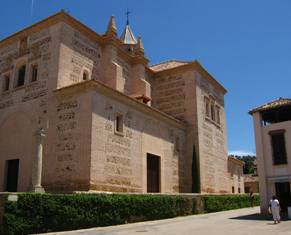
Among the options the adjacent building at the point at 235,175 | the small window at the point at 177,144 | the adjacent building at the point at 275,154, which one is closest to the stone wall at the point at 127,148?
the small window at the point at 177,144

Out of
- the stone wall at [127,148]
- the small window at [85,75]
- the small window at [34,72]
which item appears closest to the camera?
the stone wall at [127,148]

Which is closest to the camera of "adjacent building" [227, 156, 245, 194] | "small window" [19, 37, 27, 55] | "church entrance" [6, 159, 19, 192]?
"church entrance" [6, 159, 19, 192]

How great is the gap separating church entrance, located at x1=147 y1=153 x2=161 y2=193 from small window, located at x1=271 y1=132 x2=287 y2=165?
7386 millimetres

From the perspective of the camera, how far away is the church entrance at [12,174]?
19547 millimetres

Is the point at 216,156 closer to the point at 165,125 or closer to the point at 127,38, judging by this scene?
the point at 165,125

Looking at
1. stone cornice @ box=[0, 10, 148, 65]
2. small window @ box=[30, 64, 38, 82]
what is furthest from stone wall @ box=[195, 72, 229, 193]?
small window @ box=[30, 64, 38, 82]

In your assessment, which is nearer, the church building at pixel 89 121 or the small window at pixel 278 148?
the church building at pixel 89 121

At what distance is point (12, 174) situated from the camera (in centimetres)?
1991

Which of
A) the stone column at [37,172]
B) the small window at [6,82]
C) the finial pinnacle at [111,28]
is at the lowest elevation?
the stone column at [37,172]

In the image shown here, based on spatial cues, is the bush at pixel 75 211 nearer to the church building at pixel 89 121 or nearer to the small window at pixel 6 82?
the church building at pixel 89 121

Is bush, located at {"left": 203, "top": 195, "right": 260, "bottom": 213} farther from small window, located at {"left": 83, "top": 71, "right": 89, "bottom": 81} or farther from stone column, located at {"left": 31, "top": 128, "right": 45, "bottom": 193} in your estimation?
stone column, located at {"left": 31, "top": 128, "right": 45, "bottom": 193}

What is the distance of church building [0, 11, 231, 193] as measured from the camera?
17.7 metres

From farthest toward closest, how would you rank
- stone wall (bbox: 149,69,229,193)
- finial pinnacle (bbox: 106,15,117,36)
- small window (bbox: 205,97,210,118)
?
small window (bbox: 205,97,210,118)
stone wall (bbox: 149,69,229,193)
finial pinnacle (bbox: 106,15,117,36)

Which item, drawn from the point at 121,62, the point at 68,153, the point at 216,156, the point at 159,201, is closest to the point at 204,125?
the point at 216,156
